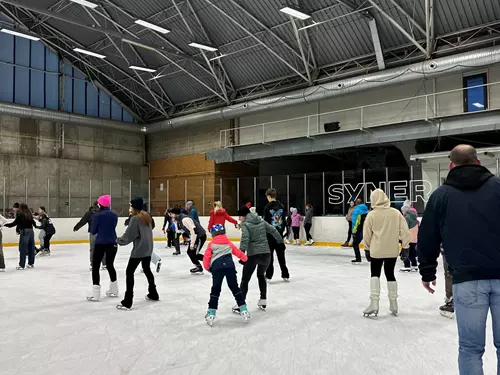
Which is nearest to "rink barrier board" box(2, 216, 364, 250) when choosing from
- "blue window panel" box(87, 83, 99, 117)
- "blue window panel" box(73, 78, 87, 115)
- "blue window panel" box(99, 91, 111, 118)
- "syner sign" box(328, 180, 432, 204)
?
"syner sign" box(328, 180, 432, 204)

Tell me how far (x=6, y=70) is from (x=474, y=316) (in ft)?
80.3

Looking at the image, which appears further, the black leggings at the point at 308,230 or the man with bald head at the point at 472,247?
the black leggings at the point at 308,230

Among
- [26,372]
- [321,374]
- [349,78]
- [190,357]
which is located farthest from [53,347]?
[349,78]

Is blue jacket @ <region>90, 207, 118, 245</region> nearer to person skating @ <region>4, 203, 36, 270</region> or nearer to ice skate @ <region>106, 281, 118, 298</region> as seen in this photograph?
ice skate @ <region>106, 281, 118, 298</region>

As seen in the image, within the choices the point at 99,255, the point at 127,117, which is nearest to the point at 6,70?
the point at 127,117

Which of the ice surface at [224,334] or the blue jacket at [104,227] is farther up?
the blue jacket at [104,227]

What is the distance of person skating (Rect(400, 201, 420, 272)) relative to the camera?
8695 mm

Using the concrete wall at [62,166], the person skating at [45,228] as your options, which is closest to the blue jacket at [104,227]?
the person skating at [45,228]

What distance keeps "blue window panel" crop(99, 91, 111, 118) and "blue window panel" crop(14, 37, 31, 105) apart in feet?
12.4

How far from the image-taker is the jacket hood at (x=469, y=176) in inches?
91.3

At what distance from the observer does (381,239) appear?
4.99 meters

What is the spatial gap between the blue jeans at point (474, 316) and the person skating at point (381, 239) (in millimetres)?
2623

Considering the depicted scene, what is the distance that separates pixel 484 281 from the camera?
7.46 ft

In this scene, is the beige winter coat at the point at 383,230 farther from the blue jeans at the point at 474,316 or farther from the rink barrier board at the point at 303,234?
the rink barrier board at the point at 303,234
